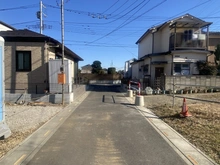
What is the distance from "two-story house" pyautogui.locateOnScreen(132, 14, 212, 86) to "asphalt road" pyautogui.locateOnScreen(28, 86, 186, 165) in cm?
1549

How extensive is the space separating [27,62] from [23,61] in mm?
292

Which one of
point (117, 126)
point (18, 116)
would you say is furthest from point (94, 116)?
point (18, 116)

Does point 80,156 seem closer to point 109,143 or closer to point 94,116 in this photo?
point 109,143

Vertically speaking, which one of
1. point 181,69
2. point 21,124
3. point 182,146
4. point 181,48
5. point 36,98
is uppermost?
point 181,48

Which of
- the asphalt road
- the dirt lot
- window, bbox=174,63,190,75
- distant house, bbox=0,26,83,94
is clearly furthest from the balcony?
the asphalt road

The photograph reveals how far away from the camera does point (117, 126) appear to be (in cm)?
809

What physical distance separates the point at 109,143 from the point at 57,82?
9222 millimetres

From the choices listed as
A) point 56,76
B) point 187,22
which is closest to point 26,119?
point 56,76

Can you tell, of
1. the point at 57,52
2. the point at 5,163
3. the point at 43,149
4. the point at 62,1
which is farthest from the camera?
the point at 57,52

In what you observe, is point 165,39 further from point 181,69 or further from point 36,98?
point 36,98

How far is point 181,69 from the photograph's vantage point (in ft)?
75.0

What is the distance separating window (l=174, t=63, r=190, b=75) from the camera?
22828 millimetres

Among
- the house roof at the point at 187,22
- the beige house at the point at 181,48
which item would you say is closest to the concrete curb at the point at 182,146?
the beige house at the point at 181,48

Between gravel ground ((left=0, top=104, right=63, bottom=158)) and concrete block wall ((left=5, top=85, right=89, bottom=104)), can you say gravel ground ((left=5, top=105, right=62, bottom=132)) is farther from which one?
concrete block wall ((left=5, top=85, right=89, bottom=104))
